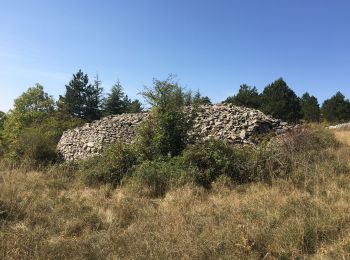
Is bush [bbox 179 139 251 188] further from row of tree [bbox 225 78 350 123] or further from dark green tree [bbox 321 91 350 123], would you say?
dark green tree [bbox 321 91 350 123]

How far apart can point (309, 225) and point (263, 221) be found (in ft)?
2.23

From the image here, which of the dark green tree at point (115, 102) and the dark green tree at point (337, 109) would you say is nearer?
the dark green tree at point (115, 102)

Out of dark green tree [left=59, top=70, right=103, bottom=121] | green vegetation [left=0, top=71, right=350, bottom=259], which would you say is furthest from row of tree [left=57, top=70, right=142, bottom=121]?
green vegetation [left=0, top=71, right=350, bottom=259]

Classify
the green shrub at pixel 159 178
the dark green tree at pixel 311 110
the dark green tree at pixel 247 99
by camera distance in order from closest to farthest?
the green shrub at pixel 159 178 < the dark green tree at pixel 247 99 < the dark green tree at pixel 311 110

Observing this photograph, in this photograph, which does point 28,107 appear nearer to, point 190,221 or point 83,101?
point 83,101

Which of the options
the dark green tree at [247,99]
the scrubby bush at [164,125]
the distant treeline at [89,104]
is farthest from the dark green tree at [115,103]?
the scrubby bush at [164,125]

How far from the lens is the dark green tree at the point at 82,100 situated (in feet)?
111

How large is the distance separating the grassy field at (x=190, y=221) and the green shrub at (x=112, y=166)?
4.23 ft

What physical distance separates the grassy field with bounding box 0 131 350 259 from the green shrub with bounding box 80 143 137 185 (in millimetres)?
1288

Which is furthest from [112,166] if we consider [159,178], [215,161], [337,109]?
[337,109]

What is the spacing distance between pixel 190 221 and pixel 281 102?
86.2 ft

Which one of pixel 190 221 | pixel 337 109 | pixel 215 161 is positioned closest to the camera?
pixel 190 221

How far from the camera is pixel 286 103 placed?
30.4 meters

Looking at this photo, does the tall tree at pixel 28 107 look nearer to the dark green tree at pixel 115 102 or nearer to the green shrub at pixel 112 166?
the dark green tree at pixel 115 102
